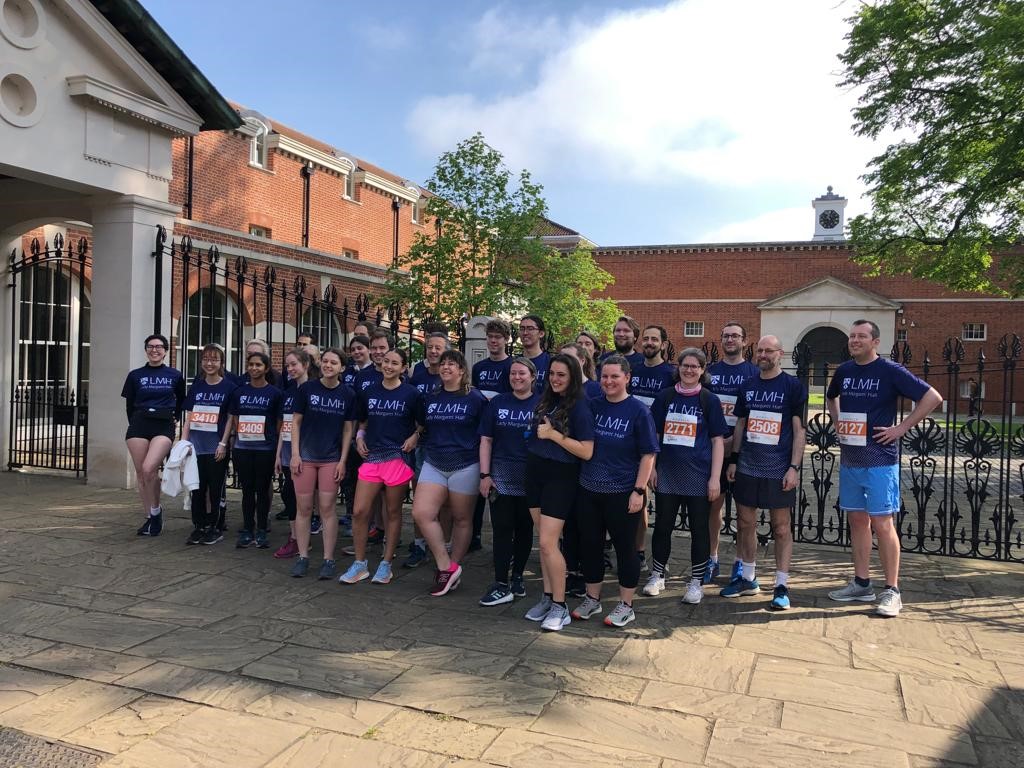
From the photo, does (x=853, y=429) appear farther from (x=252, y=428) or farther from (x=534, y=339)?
(x=252, y=428)

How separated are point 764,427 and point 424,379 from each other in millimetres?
2941

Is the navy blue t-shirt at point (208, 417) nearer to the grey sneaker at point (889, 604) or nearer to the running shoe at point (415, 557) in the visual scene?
the running shoe at point (415, 557)

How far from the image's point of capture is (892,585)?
562cm

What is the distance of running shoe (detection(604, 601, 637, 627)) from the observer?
5.14m

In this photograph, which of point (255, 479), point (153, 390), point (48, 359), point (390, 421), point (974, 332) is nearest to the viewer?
point (390, 421)

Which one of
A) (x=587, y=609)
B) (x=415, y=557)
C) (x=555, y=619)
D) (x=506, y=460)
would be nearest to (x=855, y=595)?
(x=587, y=609)

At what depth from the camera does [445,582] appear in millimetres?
5828

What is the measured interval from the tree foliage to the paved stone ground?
10.4 m

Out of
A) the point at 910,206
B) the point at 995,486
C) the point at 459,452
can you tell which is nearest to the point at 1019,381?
the point at 910,206

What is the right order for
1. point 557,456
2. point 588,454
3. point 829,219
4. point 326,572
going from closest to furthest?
point 588,454
point 557,456
point 326,572
point 829,219

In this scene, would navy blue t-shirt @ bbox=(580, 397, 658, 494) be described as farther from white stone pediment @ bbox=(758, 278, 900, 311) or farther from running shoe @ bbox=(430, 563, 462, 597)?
white stone pediment @ bbox=(758, 278, 900, 311)

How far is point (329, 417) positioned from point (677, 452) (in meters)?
2.72

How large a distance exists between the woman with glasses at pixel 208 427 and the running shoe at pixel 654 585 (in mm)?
4011

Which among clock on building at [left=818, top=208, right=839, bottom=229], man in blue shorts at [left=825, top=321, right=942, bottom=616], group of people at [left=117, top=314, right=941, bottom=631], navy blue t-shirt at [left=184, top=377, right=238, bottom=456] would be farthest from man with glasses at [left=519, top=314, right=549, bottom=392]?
clock on building at [left=818, top=208, right=839, bottom=229]
